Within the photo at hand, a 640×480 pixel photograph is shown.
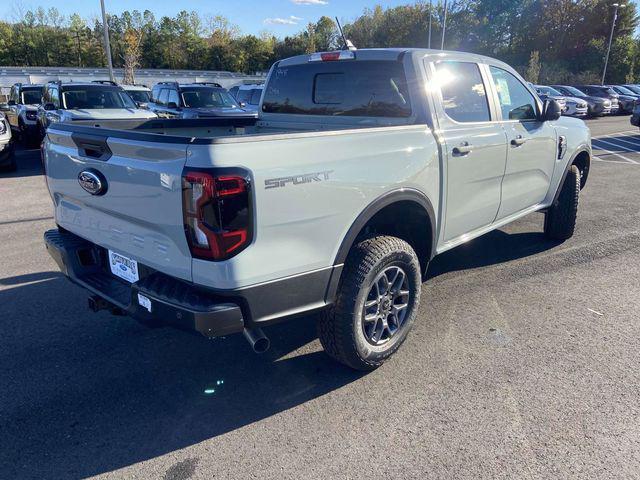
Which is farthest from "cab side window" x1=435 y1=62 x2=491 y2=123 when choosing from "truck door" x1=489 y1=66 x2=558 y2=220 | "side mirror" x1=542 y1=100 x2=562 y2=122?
"side mirror" x1=542 y1=100 x2=562 y2=122

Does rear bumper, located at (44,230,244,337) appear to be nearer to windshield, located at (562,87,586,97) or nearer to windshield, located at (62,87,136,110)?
windshield, located at (62,87,136,110)

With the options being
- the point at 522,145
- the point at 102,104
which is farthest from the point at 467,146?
the point at 102,104

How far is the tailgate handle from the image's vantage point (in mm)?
2697

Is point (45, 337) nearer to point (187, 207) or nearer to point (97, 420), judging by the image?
point (97, 420)

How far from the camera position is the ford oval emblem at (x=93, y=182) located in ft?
9.05

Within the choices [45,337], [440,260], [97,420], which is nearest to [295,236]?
[97,420]

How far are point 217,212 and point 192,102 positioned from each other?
12.8 metres

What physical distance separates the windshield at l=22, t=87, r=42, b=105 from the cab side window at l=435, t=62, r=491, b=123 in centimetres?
1525

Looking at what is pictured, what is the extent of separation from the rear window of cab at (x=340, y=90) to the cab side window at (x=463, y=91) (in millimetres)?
322

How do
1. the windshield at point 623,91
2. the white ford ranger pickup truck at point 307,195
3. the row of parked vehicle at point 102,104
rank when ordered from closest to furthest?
1. the white ford ranger pickup truck at point 307,195
2. the row of parked vehicle at point 102,104
3. the windshield at point 623,91

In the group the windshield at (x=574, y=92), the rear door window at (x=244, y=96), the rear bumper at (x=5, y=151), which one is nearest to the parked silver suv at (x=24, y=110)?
the rear bumper at (x=5, y=151)

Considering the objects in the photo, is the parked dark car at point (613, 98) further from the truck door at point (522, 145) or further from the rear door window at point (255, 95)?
the truck door at point (522, 145)

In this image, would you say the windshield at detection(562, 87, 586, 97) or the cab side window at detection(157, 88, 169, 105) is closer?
the cab side window at detection(157, 88, 169, 105)

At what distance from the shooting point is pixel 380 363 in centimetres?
323
